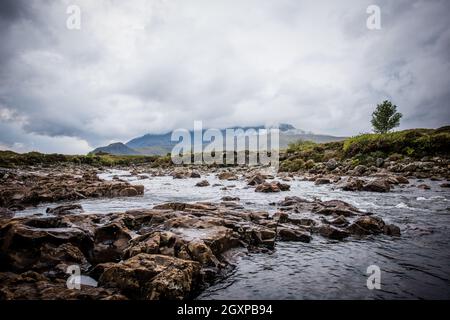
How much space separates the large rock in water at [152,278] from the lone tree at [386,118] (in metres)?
88.6

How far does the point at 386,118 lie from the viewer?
8044cm

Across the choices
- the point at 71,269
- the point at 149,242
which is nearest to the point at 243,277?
the point at 149,242

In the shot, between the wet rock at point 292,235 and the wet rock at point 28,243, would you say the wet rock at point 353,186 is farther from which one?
the wet rock at point 28,243

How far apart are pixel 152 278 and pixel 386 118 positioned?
9170 centimetres

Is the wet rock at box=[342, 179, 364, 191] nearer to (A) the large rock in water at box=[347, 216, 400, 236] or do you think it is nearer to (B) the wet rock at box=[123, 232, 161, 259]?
(A) the large rock in water at box=[347, 216, 400, 236]

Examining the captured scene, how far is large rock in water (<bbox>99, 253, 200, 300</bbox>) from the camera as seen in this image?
211 inches

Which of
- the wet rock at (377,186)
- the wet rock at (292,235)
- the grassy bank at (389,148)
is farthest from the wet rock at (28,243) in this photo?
the grassy bank at (389,148)

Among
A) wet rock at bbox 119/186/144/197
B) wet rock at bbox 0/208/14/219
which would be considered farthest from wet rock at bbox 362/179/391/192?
wet rock at bbox 0/208/14/219

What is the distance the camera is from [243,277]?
665cm

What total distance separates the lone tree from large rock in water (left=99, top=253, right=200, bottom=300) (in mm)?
88576

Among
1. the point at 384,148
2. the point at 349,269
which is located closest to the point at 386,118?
the point at 384,148

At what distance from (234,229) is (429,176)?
26.3 meters

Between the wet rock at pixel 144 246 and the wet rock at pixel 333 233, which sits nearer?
the wet rock at pixel 144 246

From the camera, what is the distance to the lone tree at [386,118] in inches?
3127
